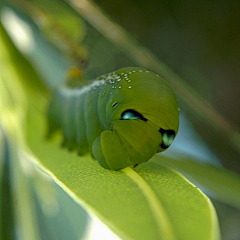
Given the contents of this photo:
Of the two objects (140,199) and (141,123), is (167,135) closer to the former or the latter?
(141,123)

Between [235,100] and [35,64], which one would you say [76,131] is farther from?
[235,100]

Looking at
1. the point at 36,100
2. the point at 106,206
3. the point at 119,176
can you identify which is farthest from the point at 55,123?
the point at 106,206

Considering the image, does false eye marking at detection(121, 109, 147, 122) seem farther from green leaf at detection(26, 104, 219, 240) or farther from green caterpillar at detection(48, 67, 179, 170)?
green leaf at detection(26, 104, 219, 240)

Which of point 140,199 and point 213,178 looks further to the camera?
point 213,178

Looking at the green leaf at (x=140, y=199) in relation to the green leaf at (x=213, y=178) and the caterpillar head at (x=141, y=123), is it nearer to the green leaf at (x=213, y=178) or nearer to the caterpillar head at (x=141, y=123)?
the caterpillar head at (x=141, y=123)

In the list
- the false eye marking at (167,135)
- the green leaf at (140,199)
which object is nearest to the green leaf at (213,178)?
the false eye marking at (167,135)

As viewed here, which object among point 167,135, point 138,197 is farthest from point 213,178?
point 138,197
